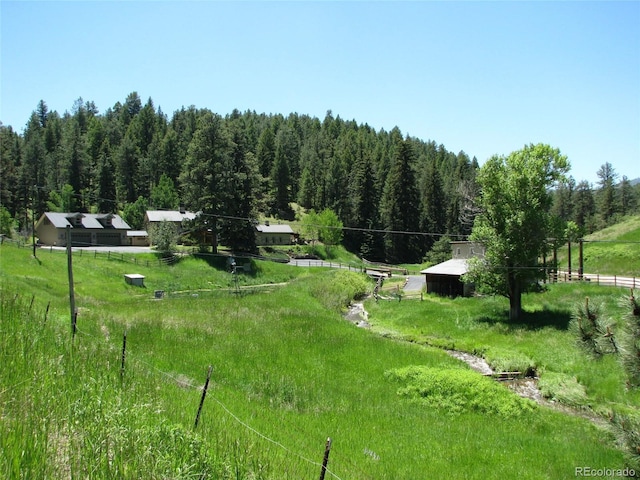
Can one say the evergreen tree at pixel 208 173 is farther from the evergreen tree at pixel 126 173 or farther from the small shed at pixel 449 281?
the evergreen tree at pixel 126 173

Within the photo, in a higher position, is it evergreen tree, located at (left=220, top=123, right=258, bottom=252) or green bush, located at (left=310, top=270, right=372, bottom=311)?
evergreen tree, located at (left=220, top=123, right=258, bottom=252)

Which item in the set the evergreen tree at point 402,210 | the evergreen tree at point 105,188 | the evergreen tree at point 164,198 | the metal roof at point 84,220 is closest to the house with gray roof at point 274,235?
the evergreen tree at point 402,210

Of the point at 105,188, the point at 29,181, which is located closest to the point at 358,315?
the point at 105,188

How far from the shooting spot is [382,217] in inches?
3794

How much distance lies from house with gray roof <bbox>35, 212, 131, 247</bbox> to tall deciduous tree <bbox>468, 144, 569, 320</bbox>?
5639cm

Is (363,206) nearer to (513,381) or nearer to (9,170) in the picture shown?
(9,170)

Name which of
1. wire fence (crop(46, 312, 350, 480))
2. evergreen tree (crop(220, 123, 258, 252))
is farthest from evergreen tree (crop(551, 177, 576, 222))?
wire fence (crop(46, 312, 350, 480))

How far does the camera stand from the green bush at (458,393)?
17.6 m

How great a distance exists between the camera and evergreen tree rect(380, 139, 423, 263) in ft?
298

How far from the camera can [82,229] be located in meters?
69.5

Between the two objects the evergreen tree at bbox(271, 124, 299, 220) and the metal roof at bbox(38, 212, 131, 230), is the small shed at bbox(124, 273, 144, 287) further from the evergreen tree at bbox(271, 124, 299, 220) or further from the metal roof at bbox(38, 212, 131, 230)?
the evergreen tree at bbox(271, 124, 299, 220)

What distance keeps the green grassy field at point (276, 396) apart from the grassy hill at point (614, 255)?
19797mm

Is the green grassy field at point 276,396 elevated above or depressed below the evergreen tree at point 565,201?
below

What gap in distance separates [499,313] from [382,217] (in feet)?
201
